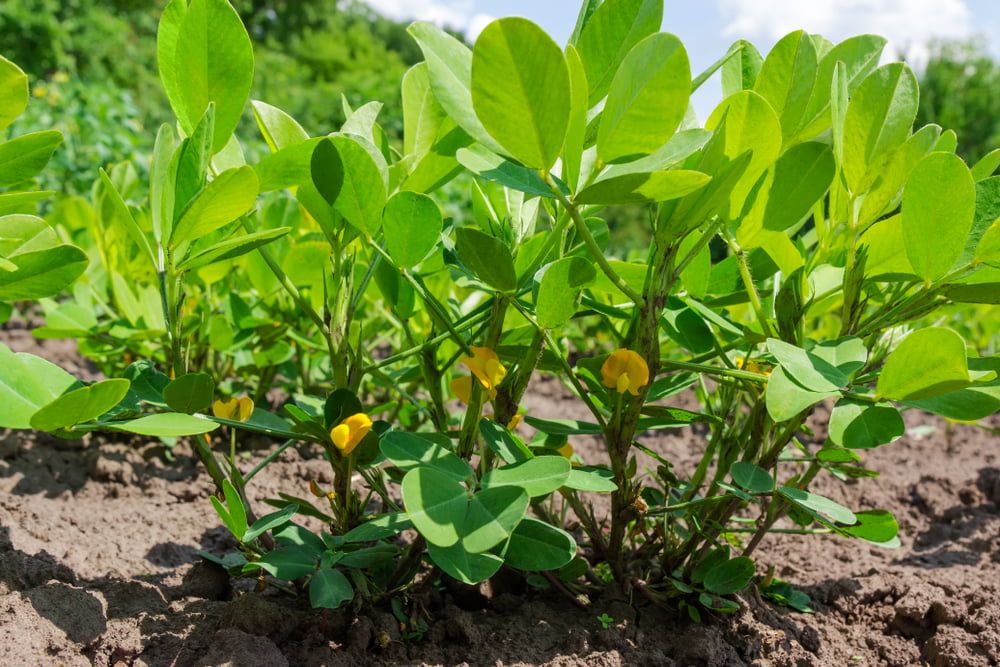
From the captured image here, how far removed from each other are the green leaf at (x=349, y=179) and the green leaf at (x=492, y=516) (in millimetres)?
294

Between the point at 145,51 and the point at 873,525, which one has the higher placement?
the point at 145,51


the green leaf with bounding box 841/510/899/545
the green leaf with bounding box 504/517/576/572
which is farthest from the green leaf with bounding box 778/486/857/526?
the green leaf with bounding box 504/517/576/572

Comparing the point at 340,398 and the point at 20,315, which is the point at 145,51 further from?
the point at 340,398

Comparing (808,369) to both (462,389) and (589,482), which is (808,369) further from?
(462,389)

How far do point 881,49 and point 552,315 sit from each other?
502 mm

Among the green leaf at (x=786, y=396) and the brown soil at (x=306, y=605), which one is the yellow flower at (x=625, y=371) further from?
the brown soil at (x=306, y=605)

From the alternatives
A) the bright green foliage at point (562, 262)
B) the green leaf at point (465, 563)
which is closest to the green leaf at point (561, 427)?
the bright green foliage at point (562, 262)

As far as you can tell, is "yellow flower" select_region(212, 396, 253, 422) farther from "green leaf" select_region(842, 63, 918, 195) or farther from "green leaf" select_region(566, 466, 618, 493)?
"green leaf" select_region(842, 63, 918, 195)

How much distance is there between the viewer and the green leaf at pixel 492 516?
2.22 ft

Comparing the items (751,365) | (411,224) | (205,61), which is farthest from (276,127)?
(751,365)

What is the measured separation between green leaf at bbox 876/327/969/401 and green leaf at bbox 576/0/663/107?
0.37m

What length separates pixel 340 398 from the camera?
0.87m

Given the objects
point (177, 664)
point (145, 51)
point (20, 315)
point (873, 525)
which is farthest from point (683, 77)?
point (145, 51)

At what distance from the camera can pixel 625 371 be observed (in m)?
0.81
